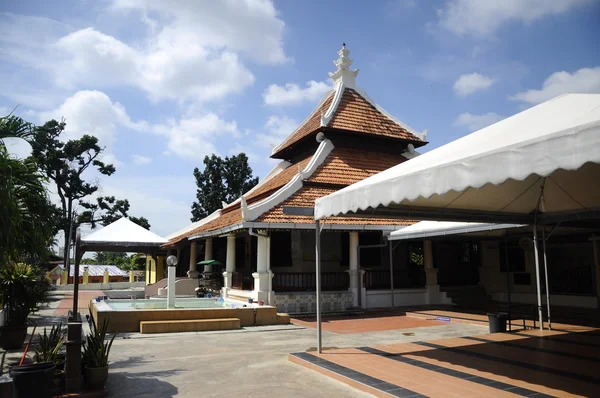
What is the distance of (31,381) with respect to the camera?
5.41 m

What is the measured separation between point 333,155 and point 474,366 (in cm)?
1296

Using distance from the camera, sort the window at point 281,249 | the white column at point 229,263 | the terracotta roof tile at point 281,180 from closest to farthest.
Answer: the window at point 281,249 → the white column at point 229,263 → the terracotta roof tile at point 281,180

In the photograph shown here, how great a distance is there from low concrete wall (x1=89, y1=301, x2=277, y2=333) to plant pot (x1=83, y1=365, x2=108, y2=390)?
5246 millimetres

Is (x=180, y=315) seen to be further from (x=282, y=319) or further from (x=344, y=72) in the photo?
(x=344, y=72)

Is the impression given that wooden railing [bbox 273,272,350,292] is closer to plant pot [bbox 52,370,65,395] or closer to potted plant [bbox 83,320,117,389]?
potted plant [bbox 83,320,117,389]

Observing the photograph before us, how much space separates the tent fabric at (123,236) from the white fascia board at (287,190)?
26.0ft

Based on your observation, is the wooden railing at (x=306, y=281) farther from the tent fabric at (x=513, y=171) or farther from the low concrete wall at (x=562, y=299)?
the tent fabric at (x=513, y=171)

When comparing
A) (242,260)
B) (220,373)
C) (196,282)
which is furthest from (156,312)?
(196,282)

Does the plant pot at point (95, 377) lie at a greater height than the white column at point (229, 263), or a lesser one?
lesser

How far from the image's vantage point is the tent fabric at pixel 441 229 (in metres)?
12.6

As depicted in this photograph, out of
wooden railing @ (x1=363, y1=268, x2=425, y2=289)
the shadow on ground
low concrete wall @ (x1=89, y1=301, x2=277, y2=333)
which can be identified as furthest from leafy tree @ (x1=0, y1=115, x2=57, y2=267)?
wooden railing @ (x1=363, y1=268, x2=425, y2=289)

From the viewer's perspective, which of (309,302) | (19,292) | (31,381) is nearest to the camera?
(31,381)

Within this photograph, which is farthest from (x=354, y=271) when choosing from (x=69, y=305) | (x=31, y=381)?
(x=69, y=305)

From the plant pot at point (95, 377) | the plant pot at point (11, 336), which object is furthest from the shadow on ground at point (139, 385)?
the plant pot at point (11, 336)
